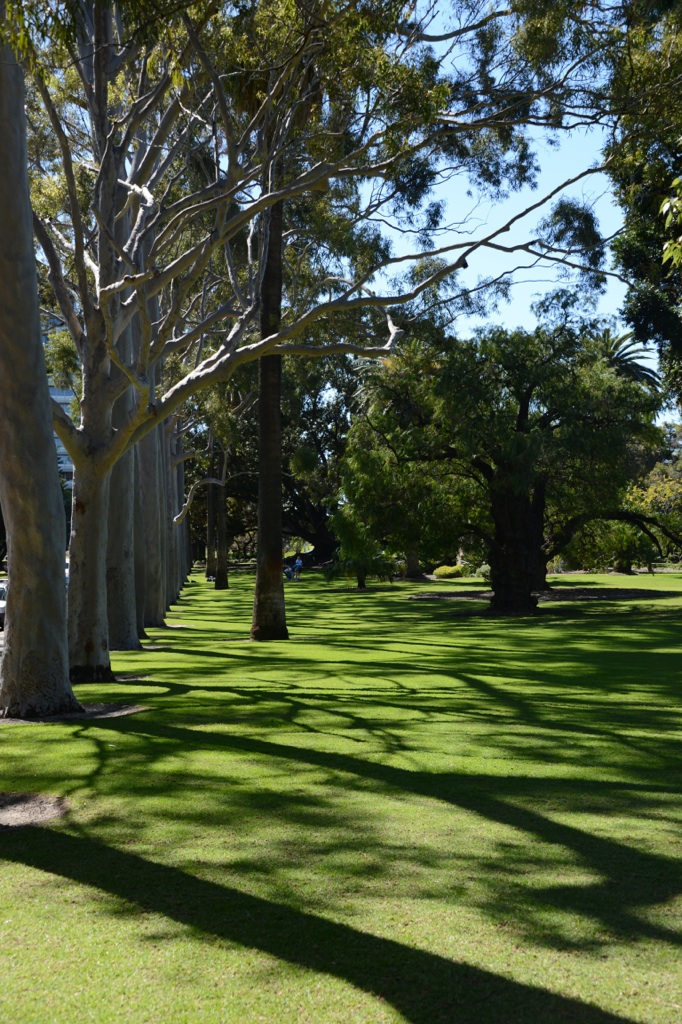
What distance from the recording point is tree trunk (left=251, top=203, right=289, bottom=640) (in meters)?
21.3

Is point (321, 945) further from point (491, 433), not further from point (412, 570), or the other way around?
point (412, 570)

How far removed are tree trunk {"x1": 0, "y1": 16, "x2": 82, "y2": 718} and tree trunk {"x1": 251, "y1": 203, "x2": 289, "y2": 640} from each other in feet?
31.9

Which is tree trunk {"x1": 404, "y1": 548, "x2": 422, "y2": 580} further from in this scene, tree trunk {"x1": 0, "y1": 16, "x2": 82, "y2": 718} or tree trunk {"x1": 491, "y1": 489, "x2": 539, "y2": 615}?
tree trunk {"x1": 0, "y1": 16, "x2": 82, "y2": 718}

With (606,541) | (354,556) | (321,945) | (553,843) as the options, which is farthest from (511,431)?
(321,945)

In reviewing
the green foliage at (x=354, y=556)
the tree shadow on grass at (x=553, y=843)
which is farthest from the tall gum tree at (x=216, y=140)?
the green foliage at (x=354, y=556)

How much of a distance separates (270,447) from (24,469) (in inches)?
403

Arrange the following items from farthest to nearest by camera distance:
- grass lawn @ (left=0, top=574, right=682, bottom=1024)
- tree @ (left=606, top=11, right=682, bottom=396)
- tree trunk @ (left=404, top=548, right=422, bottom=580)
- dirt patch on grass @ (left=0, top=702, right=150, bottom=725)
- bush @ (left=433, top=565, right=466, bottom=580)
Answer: bush @ (left=433, top=565, right=466, bottom=580), tree trunk @ (left=404, top=548, right=422, bottom=580), tree @ (left=606, top=11, right=682, bottom=396), dirt patch on grass @ (left=0, top=702, right=150, bottom=725), grass lawn @ (left=0, top=574, right=682, bottom=1024)

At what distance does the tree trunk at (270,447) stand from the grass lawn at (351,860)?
25.5ft

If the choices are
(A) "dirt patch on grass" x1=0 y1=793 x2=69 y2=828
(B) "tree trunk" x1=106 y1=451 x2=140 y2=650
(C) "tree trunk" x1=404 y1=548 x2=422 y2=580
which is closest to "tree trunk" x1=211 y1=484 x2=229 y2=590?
(C) "tree trunk" x1=404 y1=548 x2=422 y2=580

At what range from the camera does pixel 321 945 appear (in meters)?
4.98

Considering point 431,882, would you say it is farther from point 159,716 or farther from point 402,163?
point 402,163

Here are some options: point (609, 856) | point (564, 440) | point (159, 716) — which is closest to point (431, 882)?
A: point (609, 856)

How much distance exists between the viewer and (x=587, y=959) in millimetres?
4777

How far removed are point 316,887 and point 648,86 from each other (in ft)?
45.8
